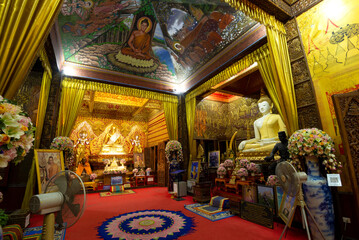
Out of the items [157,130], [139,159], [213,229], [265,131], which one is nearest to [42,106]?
[213,229]

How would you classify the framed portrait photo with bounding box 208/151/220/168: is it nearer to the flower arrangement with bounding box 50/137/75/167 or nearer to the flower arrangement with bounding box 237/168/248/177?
the flower arrangement with bounding box 237/168/248/177

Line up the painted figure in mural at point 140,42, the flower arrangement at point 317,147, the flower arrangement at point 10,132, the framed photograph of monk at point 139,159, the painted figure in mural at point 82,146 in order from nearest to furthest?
the flower arrangement at point 10,132 < the flower arrangement at point 317,147 < the painted figure in mural at point 140,42 < the painted figure in mural at point 82,146 < the framed photograph of monk at point 139,159

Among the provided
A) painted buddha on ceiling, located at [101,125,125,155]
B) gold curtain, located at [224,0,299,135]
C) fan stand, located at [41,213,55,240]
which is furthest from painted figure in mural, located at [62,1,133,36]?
painted buddha on ceiling, located at [101,125,125,155]

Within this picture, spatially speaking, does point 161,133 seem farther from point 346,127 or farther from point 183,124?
point 346,127

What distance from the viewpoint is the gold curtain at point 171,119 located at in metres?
7.67

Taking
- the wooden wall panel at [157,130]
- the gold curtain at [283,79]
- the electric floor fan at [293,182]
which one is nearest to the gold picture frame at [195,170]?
the wooden wall panel at [157,130]

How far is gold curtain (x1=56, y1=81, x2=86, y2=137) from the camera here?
561cm

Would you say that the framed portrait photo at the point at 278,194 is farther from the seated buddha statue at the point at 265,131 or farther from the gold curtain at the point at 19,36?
the gold curtain at the point at 19,36

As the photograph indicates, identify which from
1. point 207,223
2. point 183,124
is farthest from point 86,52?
point 207,223

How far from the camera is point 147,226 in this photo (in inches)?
130

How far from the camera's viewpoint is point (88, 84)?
639 cm

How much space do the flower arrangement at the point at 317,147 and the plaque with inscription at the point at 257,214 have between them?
3.96ft

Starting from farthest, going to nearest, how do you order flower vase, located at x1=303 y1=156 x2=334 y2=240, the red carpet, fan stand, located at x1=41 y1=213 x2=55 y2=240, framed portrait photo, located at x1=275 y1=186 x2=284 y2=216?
framed portrait photo, located at x1=275 y1=186 x2=284 y2=216
the red carpet
flower vase, located at x1=303 y1=156 x2=334 y2=240
fan stand, located at x1=41 y1=213 x2=55 y2=240

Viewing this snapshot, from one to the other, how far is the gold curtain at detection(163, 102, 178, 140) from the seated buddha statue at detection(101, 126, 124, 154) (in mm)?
4585
